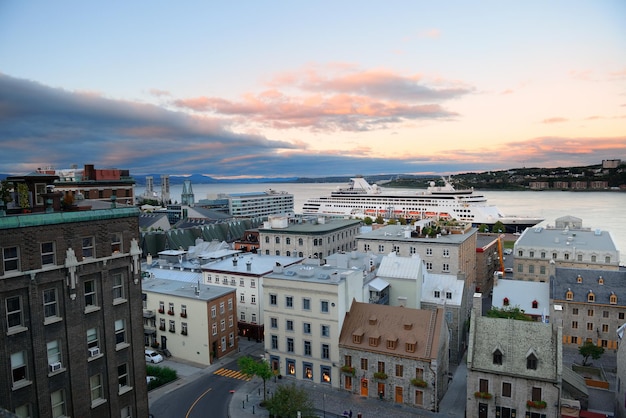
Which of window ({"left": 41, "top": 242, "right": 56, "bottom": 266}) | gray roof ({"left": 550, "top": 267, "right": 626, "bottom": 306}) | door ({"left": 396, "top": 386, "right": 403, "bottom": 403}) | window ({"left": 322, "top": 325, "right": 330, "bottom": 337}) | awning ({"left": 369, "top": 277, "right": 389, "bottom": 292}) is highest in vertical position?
window ({"left": 41, "top": 242, "right": 56, "bottom": 266})

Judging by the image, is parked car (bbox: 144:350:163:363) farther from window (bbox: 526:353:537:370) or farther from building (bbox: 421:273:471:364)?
window (bbox: 526:353:537:370)

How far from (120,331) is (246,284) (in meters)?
31.8

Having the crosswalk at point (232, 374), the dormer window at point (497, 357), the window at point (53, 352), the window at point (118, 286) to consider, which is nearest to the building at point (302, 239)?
the crosswalk at point (232, 374)

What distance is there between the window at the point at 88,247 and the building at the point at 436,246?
48519 mm

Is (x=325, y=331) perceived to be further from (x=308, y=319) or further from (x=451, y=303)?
(x=451, y=303)

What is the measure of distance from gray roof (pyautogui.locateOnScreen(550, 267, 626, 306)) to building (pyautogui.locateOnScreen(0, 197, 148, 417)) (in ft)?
155

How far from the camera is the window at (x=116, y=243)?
23.5 m

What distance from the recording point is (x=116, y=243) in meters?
23.8

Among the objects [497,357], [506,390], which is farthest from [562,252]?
[506,390]

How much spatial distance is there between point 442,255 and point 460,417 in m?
28.7

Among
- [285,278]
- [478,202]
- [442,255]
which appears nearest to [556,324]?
[285,278]

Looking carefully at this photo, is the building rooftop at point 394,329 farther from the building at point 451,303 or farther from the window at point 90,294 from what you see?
the window at point 90,294

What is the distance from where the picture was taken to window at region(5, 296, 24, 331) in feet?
64.3

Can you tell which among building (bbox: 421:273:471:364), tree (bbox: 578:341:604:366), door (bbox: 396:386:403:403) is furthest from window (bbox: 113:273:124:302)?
tree (bbox: 578:341:604:366)
